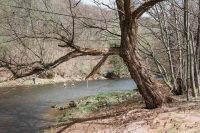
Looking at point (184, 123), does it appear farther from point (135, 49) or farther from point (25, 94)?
point (25, 94)

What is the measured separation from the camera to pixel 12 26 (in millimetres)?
9969

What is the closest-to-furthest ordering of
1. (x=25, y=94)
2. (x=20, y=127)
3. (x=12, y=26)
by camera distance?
1. (x=12, y=26)
2. (x=20, y=127)
3. (x=25, y=94)

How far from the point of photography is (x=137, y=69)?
1012 cm

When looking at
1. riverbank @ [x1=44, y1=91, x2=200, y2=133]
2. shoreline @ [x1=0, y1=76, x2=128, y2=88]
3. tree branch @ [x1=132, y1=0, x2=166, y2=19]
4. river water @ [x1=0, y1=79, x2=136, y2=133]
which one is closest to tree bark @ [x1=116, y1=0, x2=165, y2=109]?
tree branch @ [x1=132, y1=0, x2=166, y2=19]

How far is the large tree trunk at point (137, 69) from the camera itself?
390 inches

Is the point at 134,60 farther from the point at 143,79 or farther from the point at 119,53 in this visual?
the point at 143,79

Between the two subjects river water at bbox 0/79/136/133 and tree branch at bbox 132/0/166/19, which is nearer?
tree branch at bbox 132/0/166/19

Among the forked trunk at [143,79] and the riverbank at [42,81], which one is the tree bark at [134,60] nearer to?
the forked trunk at [143,79]

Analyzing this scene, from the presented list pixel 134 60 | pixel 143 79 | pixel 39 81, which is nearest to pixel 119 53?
pixel 134 60

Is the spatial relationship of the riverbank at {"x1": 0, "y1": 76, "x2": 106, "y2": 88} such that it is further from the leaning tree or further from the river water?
the leaning tree

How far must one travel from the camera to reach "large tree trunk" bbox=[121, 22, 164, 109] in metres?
9.91

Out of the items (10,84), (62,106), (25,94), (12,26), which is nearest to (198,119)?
(12,26)

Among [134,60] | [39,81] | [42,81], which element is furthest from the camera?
[42,81]

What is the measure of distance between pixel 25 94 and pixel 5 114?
7.88 metres
